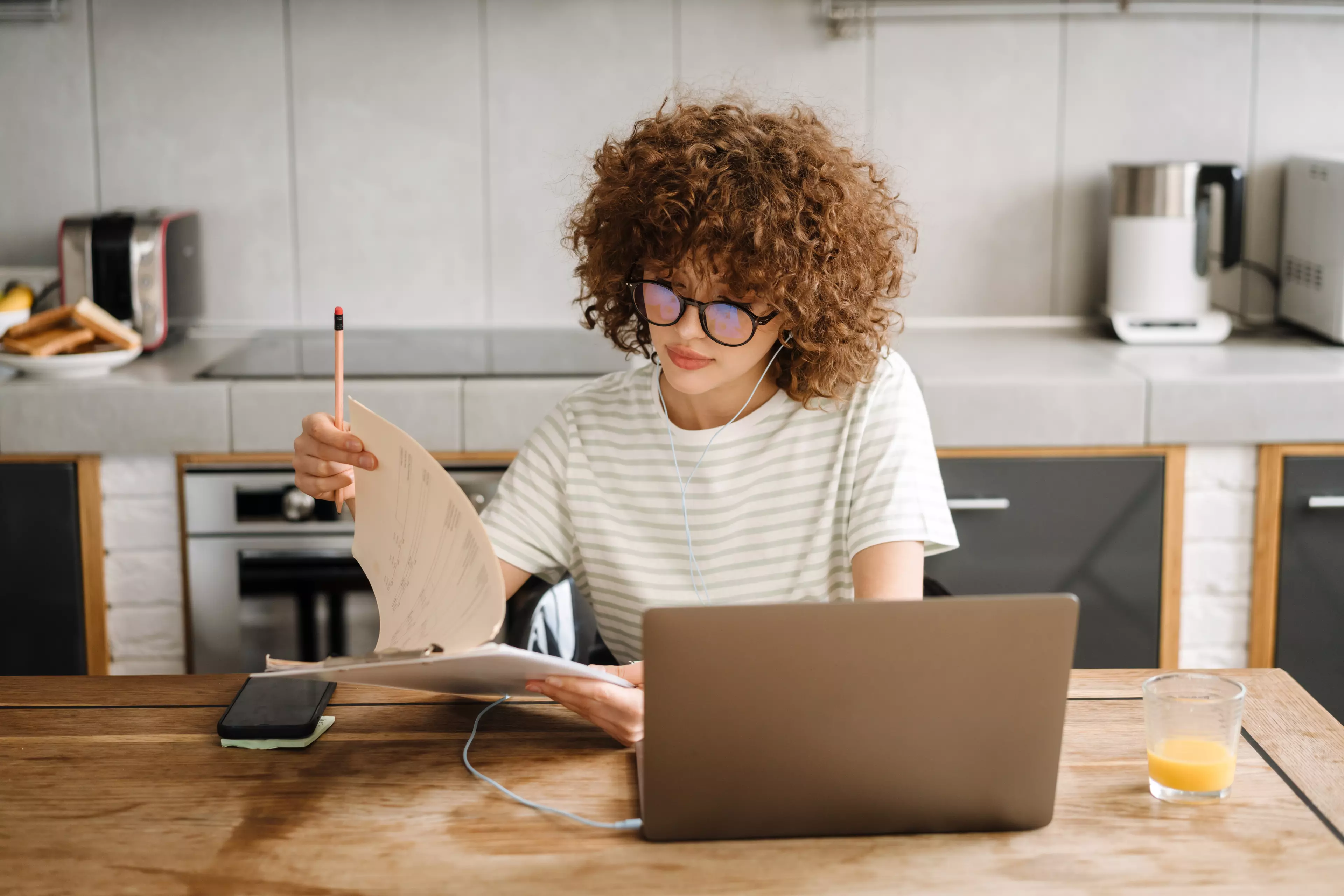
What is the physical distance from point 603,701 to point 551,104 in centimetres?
189

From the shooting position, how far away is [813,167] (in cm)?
137

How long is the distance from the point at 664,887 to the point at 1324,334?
215 cm

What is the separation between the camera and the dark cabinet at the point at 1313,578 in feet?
7.27

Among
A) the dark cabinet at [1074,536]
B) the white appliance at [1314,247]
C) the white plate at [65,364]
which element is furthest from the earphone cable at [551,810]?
the white appliance at [1314,247]

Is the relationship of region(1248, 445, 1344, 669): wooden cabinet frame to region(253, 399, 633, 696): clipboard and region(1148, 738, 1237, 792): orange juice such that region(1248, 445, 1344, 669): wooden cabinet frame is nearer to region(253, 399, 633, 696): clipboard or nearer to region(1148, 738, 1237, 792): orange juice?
region(1148, 738, 1237, 792): orange juice

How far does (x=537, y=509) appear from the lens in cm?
148

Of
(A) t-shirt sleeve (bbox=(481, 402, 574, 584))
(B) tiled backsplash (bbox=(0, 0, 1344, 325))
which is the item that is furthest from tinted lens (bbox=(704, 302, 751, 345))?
(B) tiled backsplash (bbox=(0, 0, 1344, 325))

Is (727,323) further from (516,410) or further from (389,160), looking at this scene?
(389,160)

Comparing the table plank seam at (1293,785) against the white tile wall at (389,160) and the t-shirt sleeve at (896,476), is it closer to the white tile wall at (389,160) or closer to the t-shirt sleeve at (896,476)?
the t-shirt sleeve at (896,476)

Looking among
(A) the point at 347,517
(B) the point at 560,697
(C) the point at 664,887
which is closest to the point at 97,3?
(A) the point at 347,517

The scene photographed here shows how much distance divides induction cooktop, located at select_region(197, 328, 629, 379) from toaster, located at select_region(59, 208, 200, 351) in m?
0.19

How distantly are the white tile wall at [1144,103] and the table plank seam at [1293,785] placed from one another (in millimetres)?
1825

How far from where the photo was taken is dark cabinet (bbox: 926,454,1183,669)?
2.22 m

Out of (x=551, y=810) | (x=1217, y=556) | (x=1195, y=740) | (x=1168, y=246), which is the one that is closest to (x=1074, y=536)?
(x=1217, y=556)
